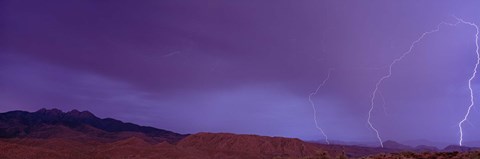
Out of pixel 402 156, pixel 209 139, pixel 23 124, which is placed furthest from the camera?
pixel 23 124

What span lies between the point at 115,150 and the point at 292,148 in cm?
4556

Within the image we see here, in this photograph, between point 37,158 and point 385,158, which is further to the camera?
point 37,158

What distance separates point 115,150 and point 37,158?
1934 centimetres

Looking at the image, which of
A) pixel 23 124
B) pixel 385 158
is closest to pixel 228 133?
pixel 23 124

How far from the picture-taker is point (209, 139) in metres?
120

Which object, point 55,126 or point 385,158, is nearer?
point 385,158

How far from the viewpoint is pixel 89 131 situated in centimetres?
15512

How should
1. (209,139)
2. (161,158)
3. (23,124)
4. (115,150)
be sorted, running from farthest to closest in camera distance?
(23,124), (209,139), (115,150), (161,158)

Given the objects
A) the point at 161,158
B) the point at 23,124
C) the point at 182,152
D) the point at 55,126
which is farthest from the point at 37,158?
the point at 23,124

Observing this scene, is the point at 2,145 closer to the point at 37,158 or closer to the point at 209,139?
the point at 37,158

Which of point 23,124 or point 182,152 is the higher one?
point 23,124

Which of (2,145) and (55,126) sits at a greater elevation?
(55,126)

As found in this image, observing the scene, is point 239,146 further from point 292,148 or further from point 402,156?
point 402,156

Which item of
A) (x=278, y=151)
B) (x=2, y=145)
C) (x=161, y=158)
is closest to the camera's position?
(x=2, y=145)
